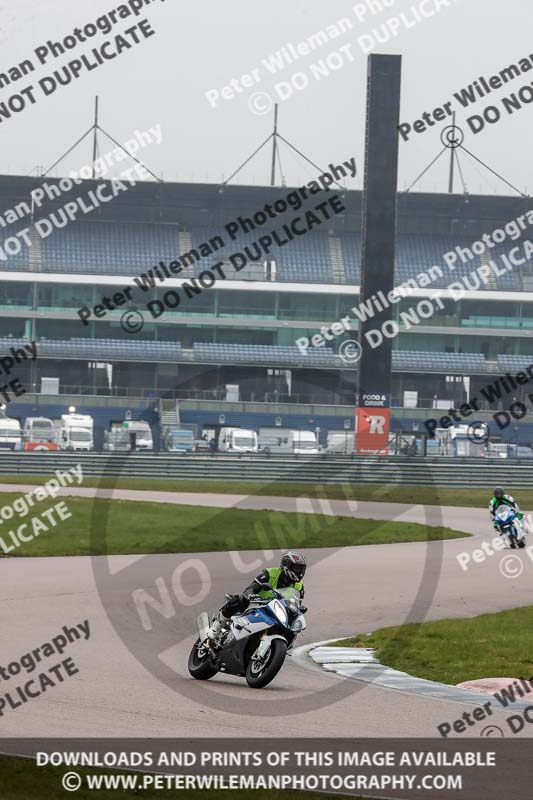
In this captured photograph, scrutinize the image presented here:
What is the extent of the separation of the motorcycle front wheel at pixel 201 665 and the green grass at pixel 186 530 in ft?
38.2

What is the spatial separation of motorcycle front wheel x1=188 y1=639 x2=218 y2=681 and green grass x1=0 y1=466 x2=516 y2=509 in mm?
30211

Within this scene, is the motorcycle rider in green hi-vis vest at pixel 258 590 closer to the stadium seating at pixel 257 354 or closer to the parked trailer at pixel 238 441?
the parked trailer at pixel 238 441

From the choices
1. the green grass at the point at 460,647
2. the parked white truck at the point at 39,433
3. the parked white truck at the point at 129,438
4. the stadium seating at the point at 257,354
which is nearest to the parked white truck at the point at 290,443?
the parked white truck at the point at 129,438

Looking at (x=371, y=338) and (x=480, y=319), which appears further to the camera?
(x=480, y=319)

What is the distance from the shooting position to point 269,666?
38.0ft

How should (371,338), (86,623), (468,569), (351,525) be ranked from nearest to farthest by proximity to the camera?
(86,623)
(468,569)
(351,525)
(371,338)

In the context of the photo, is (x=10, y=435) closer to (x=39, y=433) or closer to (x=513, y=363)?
(x=39, y=433)

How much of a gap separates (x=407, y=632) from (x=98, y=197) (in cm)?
6906

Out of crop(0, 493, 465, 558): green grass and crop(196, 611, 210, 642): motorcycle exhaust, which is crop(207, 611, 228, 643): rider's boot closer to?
crop(196, 611, 210, 642): motorcycle exhaust

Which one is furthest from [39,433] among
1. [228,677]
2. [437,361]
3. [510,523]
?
[228,677]

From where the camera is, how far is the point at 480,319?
271 feet

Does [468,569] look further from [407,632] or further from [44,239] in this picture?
[44,239]

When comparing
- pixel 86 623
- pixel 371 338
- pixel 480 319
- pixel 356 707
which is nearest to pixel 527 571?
pixel 86 623

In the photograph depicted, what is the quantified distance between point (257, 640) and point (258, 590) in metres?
0.50
